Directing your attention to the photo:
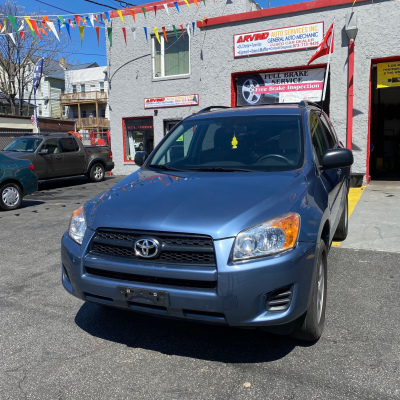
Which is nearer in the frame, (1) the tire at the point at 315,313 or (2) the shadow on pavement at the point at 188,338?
(1) the tire at the point at 315,313

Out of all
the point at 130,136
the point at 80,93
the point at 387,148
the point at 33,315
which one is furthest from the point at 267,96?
the point at 80,93

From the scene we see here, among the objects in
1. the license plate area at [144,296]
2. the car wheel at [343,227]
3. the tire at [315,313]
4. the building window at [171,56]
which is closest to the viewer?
the license plate area at [144,296]

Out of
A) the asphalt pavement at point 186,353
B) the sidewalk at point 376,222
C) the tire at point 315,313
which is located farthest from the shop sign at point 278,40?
the tire at point 315,313

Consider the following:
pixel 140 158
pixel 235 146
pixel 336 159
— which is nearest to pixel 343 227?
pixel 336 159

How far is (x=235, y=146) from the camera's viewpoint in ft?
13.0

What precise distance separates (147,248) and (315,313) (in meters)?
1.30

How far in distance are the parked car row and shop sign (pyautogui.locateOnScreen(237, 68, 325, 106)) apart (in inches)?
230

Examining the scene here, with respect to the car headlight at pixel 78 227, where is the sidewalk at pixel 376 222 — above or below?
below

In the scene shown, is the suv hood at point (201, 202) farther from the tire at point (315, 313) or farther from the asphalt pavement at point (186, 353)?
the asphalt pavement at point (186, 353)

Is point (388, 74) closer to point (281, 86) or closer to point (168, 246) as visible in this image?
point (281, 86)

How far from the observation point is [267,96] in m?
13.4

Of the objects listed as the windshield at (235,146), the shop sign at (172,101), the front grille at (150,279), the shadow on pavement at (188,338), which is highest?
the shop sign at (172,101)

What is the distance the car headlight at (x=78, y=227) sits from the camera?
3.07 meters

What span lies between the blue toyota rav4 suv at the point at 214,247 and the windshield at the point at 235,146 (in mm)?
113
